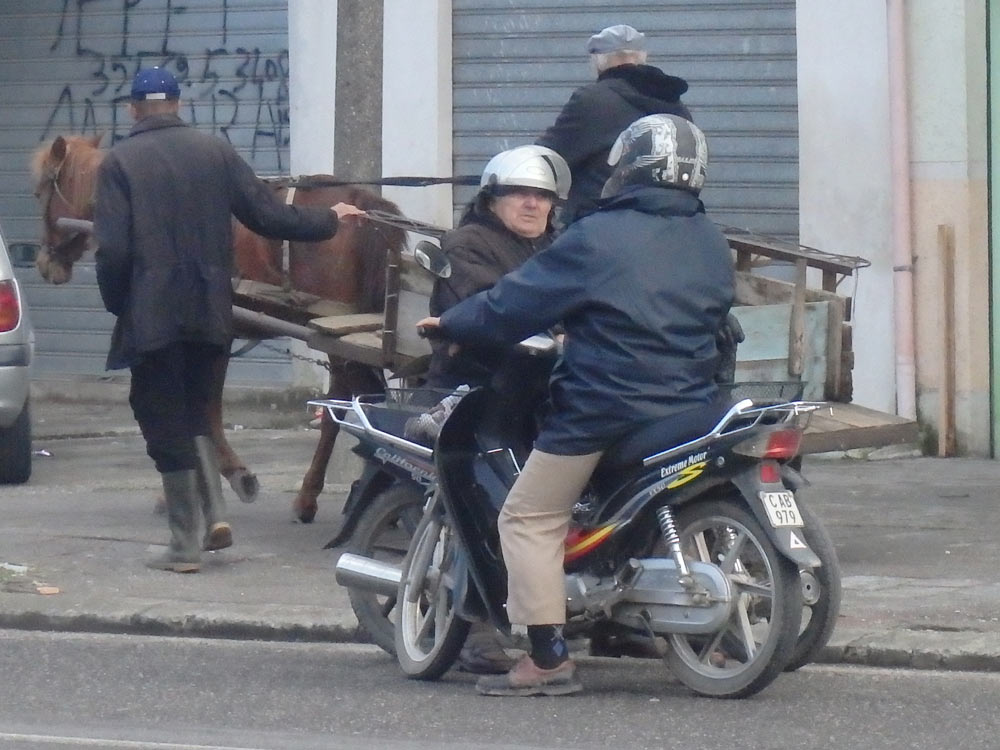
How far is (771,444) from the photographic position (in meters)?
5.52

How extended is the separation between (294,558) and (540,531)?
282 centimetres

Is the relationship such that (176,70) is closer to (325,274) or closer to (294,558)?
Answer: (325,274)

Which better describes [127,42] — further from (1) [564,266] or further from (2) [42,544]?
(1) [564,266]

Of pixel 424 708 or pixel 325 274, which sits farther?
pixel 325 274

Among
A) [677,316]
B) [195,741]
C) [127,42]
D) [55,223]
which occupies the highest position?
[127,42]

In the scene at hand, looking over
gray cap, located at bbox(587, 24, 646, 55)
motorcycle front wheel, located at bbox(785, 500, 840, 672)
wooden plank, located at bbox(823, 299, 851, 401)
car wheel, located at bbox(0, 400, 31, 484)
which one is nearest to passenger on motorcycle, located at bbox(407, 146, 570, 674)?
motorcycle front wheel, located at bbox(785, 500, 840, 672)

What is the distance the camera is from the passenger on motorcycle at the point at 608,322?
224 inches

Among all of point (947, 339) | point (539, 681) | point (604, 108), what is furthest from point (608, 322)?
point (947, 339)

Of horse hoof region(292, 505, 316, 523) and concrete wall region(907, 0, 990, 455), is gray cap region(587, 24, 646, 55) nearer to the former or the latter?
horse hoof region(292, 505, 316, 523)

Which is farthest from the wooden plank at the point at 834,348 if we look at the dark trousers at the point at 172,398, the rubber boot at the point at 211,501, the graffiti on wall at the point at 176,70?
the graffiti on wall at the point at 176,70

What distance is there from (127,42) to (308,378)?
321 centimetres

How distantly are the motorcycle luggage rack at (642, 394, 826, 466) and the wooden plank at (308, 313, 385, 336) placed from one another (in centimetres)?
306

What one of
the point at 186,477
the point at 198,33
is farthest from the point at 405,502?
the point at 198,33

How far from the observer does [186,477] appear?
26.2 feet
